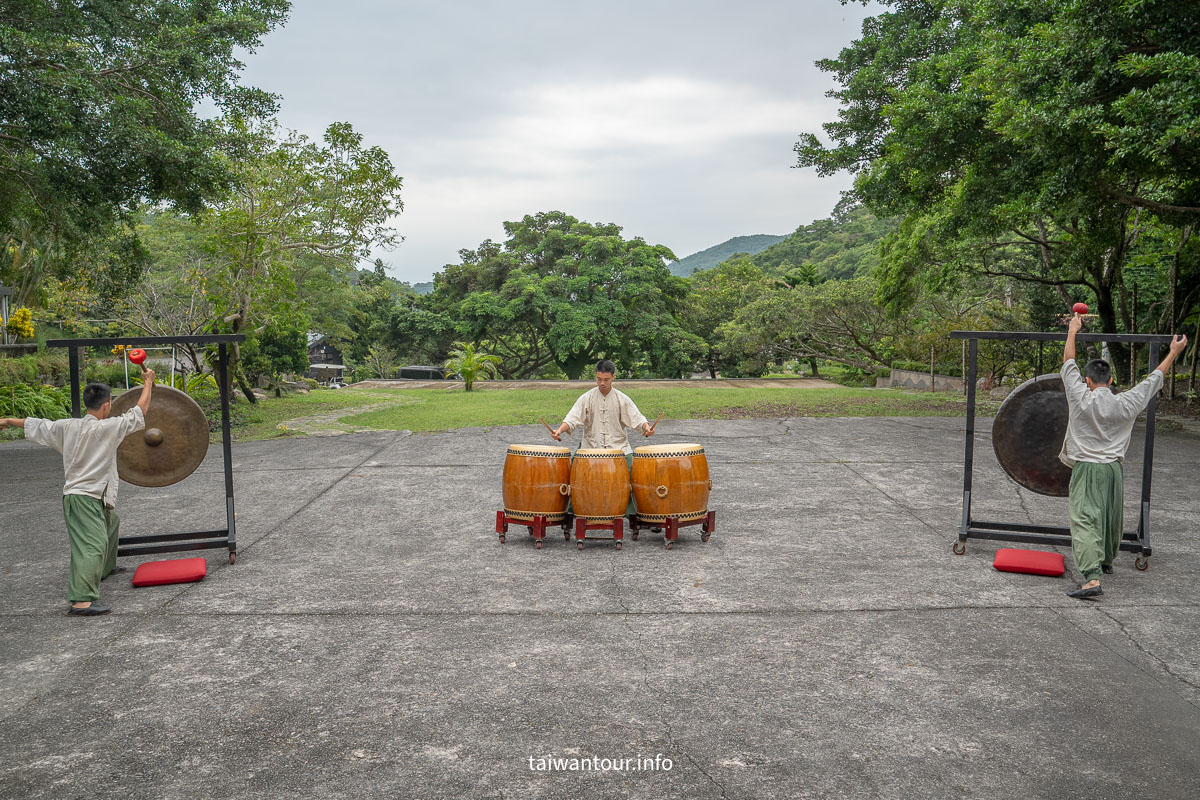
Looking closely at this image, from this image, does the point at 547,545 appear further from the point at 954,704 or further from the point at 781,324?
the point at 781,324

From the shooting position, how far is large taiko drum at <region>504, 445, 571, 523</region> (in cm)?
670

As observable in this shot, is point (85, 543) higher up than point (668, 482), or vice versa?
point (668, 482)

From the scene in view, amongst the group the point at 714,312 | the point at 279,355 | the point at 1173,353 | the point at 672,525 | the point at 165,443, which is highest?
the point at 714,312

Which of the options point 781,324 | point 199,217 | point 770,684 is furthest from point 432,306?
point 770,684

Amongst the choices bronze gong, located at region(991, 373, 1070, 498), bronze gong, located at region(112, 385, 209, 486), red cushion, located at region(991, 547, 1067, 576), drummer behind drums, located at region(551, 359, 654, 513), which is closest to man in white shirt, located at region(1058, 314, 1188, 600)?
red cushion, located at region(991, 547, 1067, 576)

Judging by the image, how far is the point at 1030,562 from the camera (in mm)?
5945

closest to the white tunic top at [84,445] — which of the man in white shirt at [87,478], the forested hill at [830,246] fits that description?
the man in white shirt at [87,478]

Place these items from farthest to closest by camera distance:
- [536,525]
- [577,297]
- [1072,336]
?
[577,297]
[536,525]
[1072,336]

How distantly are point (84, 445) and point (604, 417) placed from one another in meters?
3.77

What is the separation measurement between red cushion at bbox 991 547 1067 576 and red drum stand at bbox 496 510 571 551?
327 centimetres

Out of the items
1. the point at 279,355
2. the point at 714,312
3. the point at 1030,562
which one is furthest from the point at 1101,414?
the point at 714,312

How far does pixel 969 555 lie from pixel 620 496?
275 cm

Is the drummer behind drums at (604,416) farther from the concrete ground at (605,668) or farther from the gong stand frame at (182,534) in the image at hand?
the gong stand frame at (182,534)

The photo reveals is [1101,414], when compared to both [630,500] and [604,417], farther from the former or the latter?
[604,417]
